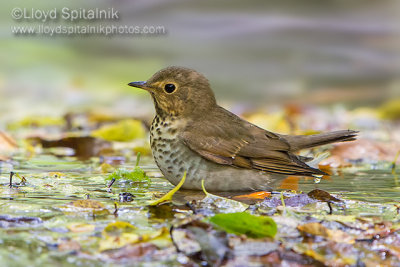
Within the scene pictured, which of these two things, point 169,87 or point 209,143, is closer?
point 209,143

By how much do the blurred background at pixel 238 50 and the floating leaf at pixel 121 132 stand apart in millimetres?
4225

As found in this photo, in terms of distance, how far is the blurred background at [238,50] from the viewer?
12.1 metres

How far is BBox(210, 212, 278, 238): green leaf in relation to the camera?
3.33 metres

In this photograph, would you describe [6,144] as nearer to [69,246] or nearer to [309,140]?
[309,140]

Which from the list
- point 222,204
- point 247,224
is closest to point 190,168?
point 222,204

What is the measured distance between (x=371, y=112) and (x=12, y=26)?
672 centimetres

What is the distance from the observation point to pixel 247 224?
3326mm

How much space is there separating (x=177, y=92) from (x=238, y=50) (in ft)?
23.8

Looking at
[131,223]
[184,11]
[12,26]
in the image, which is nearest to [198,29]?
[184,11]

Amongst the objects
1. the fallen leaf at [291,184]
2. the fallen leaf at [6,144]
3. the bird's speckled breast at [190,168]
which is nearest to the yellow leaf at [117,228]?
the bird's speckled breast at [190,168]

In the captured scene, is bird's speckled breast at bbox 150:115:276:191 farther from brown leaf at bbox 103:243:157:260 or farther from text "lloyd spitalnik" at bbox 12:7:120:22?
text "lloyd spitalnik" at bbox 12:7:120:22

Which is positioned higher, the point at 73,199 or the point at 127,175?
the point at 127,175

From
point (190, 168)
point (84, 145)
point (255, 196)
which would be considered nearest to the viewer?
point (255, 196)

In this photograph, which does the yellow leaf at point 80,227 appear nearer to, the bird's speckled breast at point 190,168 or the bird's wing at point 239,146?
the bird's speckled breast at point 190,168
